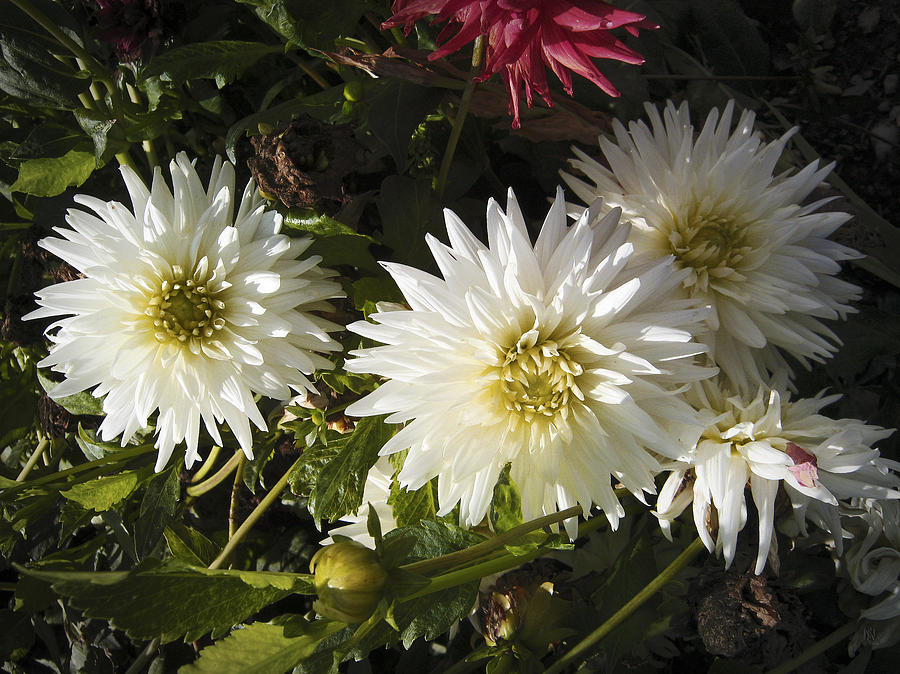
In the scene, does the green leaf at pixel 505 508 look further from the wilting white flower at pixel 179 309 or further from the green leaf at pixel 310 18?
the green leaf at pixel 310 18

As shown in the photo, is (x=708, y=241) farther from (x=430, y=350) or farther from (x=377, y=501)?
(x=377, y=501)

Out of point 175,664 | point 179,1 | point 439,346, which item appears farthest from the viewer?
point 175,664

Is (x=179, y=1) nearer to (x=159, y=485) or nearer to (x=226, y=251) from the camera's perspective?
(x=226, y=251)

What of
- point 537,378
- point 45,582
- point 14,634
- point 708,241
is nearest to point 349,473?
point 537,378

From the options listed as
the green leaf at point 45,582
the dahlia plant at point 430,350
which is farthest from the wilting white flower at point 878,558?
the green leaf at point 45,582

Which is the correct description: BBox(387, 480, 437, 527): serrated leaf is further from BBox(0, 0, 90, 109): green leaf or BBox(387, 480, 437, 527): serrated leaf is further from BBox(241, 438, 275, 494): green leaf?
BBox(0, 0, 90, 109): green leaf

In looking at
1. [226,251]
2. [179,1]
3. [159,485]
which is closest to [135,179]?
[226,251]
